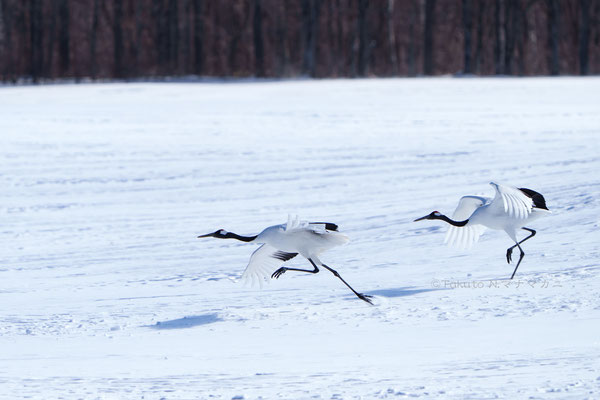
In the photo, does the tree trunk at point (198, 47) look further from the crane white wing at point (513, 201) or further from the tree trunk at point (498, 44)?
the crane white wing at point (513, 201)

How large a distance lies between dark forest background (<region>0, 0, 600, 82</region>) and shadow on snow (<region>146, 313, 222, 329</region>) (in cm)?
2342

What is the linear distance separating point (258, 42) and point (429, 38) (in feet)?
18.7

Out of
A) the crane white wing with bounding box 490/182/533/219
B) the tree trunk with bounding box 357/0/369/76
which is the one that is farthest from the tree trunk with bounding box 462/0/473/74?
the crane white wing with bounding box 490/182/533/219

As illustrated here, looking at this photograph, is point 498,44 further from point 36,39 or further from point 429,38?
point 36,39

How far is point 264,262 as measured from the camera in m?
7.18

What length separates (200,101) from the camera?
2178cm

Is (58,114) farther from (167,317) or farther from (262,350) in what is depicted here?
(262,350)

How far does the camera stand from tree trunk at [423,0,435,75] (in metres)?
31.5

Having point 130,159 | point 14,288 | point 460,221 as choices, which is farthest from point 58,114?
point 460,221

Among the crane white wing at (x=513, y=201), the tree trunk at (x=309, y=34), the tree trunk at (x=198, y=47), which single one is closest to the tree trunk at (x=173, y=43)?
the tree trunk at (x=198, y=47)

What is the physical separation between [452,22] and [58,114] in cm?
1760

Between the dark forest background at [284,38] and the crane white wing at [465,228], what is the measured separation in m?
22.0

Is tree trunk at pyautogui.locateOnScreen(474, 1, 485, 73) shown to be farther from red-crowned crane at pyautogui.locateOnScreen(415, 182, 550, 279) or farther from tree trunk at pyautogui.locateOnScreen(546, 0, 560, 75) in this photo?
red-crowned crane at pyautogui.locateOnScreen(415, 182, 550, 279)

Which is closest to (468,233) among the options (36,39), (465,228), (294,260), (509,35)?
(465,228)
